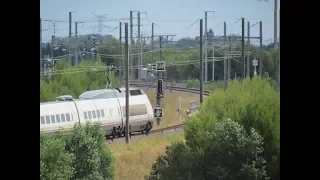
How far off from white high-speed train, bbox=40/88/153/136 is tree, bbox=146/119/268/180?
27 cm

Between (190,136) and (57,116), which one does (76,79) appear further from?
(190,136)

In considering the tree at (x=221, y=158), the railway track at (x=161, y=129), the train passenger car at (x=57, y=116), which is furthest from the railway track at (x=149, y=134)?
the train passenger car at (x=57, y=116)

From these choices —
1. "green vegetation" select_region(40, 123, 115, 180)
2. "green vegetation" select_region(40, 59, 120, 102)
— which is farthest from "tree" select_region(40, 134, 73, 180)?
"green vegetation" select_region(40, 59, 120, 102)

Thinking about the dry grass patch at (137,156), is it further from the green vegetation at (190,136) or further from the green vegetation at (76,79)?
the green vegetation at (76,79)

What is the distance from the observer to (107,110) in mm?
2773

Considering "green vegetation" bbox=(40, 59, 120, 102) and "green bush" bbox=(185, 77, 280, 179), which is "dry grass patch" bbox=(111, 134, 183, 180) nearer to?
"green bush" bbox=(185, 77, 280, 179)

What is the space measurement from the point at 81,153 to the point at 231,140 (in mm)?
833

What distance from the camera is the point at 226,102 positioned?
2.79 metres

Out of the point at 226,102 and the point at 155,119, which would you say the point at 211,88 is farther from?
the point at 155,119

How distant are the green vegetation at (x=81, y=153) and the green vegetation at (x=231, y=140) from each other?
0.28m
